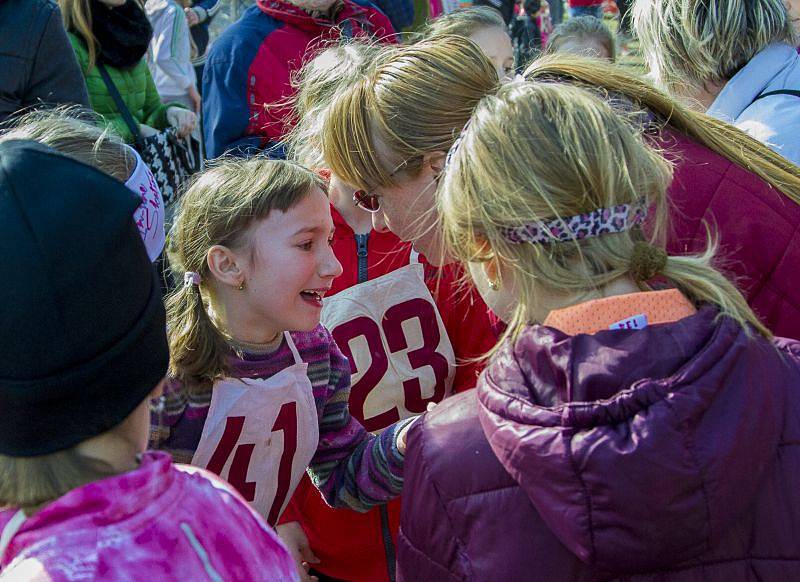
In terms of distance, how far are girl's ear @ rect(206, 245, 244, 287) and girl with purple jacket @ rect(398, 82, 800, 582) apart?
72 cm

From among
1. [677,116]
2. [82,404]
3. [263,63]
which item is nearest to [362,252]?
[677,116]

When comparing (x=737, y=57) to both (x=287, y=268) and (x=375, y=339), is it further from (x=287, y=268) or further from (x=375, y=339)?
(x=287, y=268)

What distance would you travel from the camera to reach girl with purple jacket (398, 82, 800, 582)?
3.55 ft

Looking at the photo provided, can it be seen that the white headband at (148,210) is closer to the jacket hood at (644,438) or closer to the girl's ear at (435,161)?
the girl's ear at (435,161)

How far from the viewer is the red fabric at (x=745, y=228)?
169 cm

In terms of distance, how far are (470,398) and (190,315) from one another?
87 centimetres

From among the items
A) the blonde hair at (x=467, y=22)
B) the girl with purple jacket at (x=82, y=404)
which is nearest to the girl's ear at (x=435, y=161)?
the girl with purple jacket at (x=82, y=404)

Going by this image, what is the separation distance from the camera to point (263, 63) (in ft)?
12.6

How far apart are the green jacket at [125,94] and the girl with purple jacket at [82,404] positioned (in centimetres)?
312

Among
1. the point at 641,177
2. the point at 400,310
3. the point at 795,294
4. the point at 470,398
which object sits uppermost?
the point at 641,177

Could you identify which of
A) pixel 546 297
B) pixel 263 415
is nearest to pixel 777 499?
pixel 546 297

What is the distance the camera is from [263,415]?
6.32 ft

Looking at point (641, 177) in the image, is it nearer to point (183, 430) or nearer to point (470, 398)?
point (470, 398)

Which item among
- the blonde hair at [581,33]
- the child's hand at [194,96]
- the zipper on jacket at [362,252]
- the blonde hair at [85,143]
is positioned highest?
the blonde hair at [85,143]
